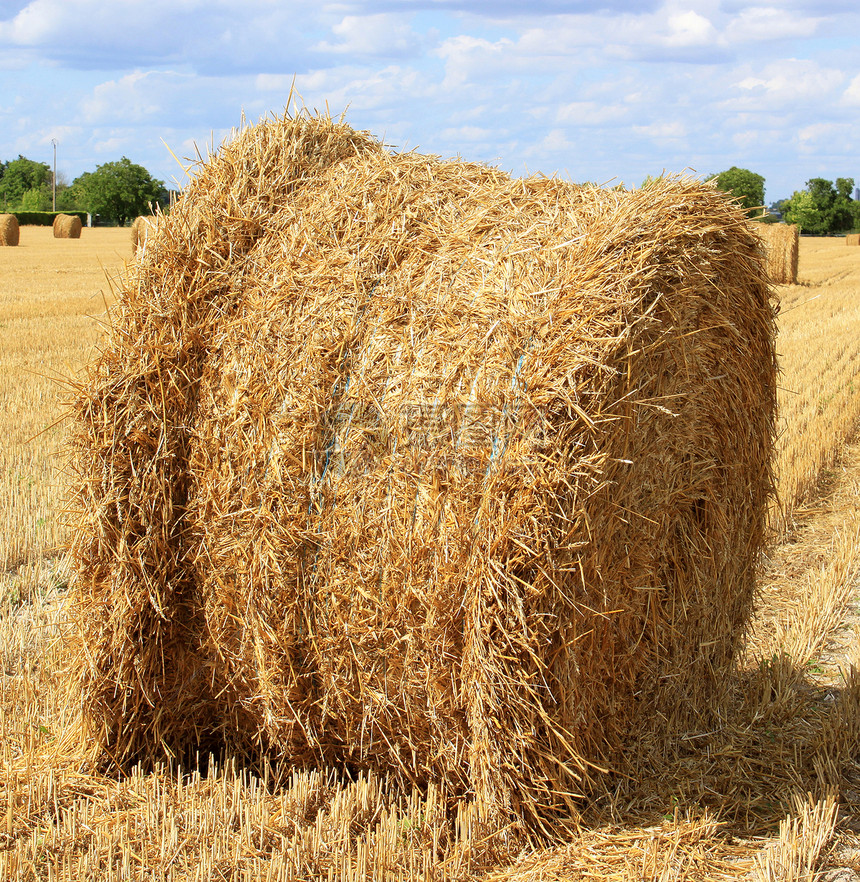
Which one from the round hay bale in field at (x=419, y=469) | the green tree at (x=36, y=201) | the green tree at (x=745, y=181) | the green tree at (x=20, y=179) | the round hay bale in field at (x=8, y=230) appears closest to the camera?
the round hay bale in field at (x=419, y=469)

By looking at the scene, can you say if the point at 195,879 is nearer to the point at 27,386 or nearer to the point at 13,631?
the point at 13,631

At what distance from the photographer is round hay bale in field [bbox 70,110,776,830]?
2.96 meters

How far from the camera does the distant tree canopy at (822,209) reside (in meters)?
72.6

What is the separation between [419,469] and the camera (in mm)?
3076

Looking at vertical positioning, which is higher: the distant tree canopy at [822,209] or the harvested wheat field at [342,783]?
the distant tree canopy at [822,209]

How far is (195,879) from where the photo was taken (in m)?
2.91

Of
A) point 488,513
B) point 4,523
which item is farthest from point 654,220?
point 4,523

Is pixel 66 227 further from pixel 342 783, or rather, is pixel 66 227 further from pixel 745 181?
pixel 745 181

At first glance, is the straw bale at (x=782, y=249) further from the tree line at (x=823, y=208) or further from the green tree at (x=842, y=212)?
the green tree at (x=842, y=212)

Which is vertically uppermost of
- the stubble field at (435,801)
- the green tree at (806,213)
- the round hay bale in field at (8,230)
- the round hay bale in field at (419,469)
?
the green tree at (806,213)

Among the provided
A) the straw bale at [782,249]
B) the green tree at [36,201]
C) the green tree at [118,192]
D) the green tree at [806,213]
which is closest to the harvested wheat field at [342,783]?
the straw bale at [782,249]

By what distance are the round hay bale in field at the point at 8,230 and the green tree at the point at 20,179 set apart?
64678 mm

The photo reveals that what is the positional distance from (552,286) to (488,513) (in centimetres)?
78

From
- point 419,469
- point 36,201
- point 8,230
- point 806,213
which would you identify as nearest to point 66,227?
point 8,230
